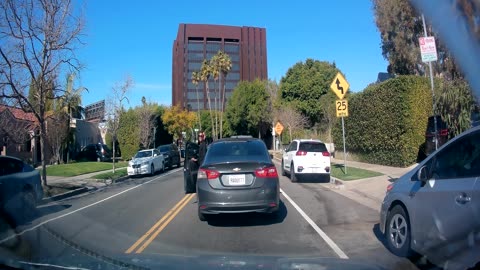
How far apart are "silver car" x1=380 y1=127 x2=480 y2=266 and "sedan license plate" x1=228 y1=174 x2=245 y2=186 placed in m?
2.89

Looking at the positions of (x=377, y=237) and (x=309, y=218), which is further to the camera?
(x=309, y=218)

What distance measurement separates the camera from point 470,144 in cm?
574

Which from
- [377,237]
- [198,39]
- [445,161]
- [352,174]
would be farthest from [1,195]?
[198,39]

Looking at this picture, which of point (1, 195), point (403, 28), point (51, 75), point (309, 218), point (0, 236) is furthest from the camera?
point (403, 28)

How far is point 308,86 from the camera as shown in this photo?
57.4 metres

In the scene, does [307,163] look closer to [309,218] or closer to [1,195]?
[309,218]

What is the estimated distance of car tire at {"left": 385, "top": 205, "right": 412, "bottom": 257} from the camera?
6.42 m

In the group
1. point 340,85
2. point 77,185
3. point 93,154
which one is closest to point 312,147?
point 340,85

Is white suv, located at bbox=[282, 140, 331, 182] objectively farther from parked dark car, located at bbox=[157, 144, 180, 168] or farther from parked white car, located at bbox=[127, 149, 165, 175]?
parked dark car, located at bbox=[157, 144, 180, 168]

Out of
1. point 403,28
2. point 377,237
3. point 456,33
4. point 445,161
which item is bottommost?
point 377,237

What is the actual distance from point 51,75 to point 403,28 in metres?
26.6

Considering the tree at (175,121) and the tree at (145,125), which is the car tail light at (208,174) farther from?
the tree at (175,121)

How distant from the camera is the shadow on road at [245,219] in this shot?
9.35 metres

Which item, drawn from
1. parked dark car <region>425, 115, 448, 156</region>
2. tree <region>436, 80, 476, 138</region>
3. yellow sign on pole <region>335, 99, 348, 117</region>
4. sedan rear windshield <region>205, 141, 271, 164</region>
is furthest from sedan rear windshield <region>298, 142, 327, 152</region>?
sedan rear windshield <region>205, 141, 271, 164</region>
